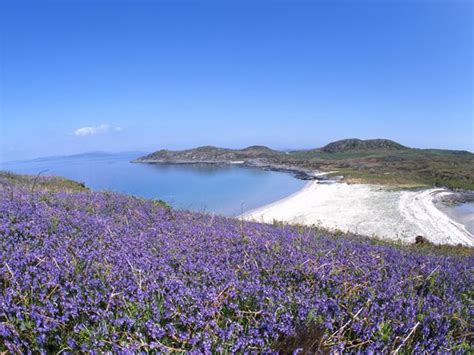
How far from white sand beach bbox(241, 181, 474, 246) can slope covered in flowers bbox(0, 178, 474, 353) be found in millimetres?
12917

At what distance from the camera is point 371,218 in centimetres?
2681

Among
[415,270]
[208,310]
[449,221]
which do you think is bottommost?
[449,221]

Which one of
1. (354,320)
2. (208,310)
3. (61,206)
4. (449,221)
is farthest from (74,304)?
(449,221)

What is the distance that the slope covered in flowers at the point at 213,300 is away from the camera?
194 cm

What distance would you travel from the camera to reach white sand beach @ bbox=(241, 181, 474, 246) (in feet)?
72.2

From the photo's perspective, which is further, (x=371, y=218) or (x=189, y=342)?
(x=371, y=218)

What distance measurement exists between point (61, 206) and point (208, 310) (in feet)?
14.3

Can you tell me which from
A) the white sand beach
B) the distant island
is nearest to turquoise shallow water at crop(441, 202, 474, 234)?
the white sand beach

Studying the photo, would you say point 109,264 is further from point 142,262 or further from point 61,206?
point 61,206

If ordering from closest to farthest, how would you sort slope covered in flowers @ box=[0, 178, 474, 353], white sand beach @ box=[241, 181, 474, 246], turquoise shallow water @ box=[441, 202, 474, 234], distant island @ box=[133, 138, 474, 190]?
slope covered in flowers @ box=[0, 178, 474, 353], white sand beach @ box=[241, 181, 474, 246], turquoise shallow water @ box=[441, 202, 474, 234], distant island @ box=[133, 138, 474, 190]

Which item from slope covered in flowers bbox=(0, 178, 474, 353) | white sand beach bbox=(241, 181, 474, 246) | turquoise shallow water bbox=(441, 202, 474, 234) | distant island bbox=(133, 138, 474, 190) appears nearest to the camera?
slope covered in flowers bbox=(0, 178, 474, 353)

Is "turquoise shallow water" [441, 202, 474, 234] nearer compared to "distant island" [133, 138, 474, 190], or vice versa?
"turquoise shallow water" [441, 202, 474, 234]

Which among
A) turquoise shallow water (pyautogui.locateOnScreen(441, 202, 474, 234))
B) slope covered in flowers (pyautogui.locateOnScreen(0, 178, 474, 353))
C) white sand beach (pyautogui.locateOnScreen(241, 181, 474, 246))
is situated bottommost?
turquoise shallow water (pyautogui.locateOnScreen(441, 202, 474, 234))

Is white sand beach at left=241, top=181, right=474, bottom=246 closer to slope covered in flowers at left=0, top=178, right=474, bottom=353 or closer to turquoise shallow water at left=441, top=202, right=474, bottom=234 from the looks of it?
turquoise shallow water at left=441, top=202, right=474, bottom=234
